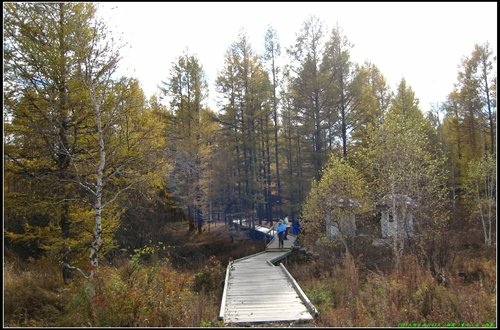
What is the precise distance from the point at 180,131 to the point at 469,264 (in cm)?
2013

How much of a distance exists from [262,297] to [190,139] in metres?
18.8

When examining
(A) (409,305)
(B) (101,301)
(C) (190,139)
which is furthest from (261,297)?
(C) (190,139)

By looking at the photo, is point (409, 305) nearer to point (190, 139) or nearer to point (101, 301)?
point (101, 301)

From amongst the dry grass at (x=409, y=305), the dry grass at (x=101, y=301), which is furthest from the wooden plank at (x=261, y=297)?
the dry grass at (x=409, y=305)

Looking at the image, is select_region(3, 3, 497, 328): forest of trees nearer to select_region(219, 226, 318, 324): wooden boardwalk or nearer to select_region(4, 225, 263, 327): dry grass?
select_region(4, 225, 263, 327): dry grass

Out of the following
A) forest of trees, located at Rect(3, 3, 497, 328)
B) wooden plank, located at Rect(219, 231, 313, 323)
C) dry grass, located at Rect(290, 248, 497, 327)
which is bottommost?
wooden plank, located at Rect(219, 231, 313, 323)

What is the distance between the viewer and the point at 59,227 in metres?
10.6

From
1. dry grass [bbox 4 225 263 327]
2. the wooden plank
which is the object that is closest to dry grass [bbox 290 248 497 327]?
the wooden plank

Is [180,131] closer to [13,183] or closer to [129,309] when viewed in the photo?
[13,183]

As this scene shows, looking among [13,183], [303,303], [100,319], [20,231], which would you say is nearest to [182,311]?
[100,319]

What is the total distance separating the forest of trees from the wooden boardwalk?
325 centimetres

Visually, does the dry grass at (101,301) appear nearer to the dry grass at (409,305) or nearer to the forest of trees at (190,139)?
the forest of trees at (190,139)

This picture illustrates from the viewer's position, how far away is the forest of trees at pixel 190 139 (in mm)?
9961

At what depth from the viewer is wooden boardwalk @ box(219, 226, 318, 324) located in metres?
7.81
